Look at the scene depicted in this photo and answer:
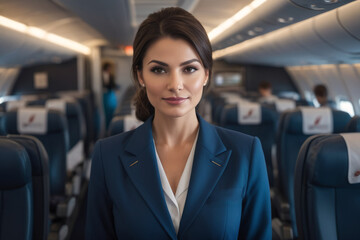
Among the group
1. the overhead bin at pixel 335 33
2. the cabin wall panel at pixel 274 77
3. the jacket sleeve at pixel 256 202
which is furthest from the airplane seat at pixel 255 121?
the cabin wall panel at pixel 274 77

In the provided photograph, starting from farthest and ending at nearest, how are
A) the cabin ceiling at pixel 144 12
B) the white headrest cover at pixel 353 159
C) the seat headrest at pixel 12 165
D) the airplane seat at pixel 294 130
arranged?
the airplane seat at pixel 294 130, the cabin ceiling at pixel 144 12, the seat headrest at pixel 12 165, the white headrest cover at pixel 353 159

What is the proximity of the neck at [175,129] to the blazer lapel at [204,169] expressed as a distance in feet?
0.17

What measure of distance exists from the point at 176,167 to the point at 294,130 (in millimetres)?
1971

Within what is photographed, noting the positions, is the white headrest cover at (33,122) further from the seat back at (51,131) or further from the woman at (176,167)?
the woman at (176,167)

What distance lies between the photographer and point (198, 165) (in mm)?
1401

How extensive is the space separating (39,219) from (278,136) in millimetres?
2104

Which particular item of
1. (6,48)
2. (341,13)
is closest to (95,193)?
(341,13)

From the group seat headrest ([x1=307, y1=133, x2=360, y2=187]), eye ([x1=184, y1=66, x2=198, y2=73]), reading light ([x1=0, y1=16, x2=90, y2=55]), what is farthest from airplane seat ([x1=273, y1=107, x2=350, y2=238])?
reading light ([x1=0, y1=16, x2=90, y2=55])

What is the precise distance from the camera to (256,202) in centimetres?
138

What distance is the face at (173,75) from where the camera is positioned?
51.7 inches

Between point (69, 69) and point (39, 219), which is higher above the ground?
point (69, 69)

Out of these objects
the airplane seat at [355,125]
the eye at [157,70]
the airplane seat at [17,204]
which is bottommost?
the airplane seat at [17,204]

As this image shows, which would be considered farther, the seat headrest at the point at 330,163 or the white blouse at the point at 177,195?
the seat headrest at the point at 330,163

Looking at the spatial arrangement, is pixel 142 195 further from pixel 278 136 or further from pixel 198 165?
pixel 278 136
